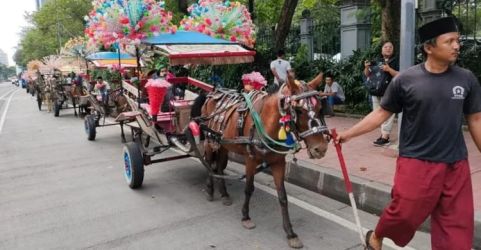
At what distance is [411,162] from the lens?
2936 mm

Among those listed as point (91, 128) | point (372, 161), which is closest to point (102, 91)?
point (91, 128)

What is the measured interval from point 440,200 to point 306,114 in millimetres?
1231

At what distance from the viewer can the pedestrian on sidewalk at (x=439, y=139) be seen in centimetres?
280

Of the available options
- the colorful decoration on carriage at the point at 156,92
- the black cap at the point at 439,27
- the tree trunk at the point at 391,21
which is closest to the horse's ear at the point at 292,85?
the black cap at the point at 439,27

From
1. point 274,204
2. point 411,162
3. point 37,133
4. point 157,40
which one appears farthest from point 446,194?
point 37,133

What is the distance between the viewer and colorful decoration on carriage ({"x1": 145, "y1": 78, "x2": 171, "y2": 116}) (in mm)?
5980

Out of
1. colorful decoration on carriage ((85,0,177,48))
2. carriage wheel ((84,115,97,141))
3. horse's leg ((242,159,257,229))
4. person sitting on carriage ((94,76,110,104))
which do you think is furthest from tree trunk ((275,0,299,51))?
horse's leg ((242,159,257,229))

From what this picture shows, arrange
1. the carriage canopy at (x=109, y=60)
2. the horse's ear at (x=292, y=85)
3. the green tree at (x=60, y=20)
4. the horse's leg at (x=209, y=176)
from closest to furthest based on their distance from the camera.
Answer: the horse's ear at (x=292, y=85), the horse's leg at (x=209, y=176), the carriage canopy at (x=109, y=60), the green tree at (x=60, y=20)

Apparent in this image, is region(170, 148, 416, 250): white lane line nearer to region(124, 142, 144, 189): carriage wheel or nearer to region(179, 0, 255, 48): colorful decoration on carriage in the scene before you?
region(124, 142, 144, 189): carriage wheel

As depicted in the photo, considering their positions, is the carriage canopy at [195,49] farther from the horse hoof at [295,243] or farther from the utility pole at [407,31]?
the horse hoof at [295,243]

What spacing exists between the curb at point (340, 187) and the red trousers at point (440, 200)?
1.28 meters

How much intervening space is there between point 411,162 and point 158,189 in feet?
13.3

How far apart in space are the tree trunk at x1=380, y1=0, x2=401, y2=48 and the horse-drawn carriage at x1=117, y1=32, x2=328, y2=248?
4476 mm

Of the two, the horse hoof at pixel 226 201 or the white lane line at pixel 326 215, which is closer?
the white lane line at pixel 326 215
